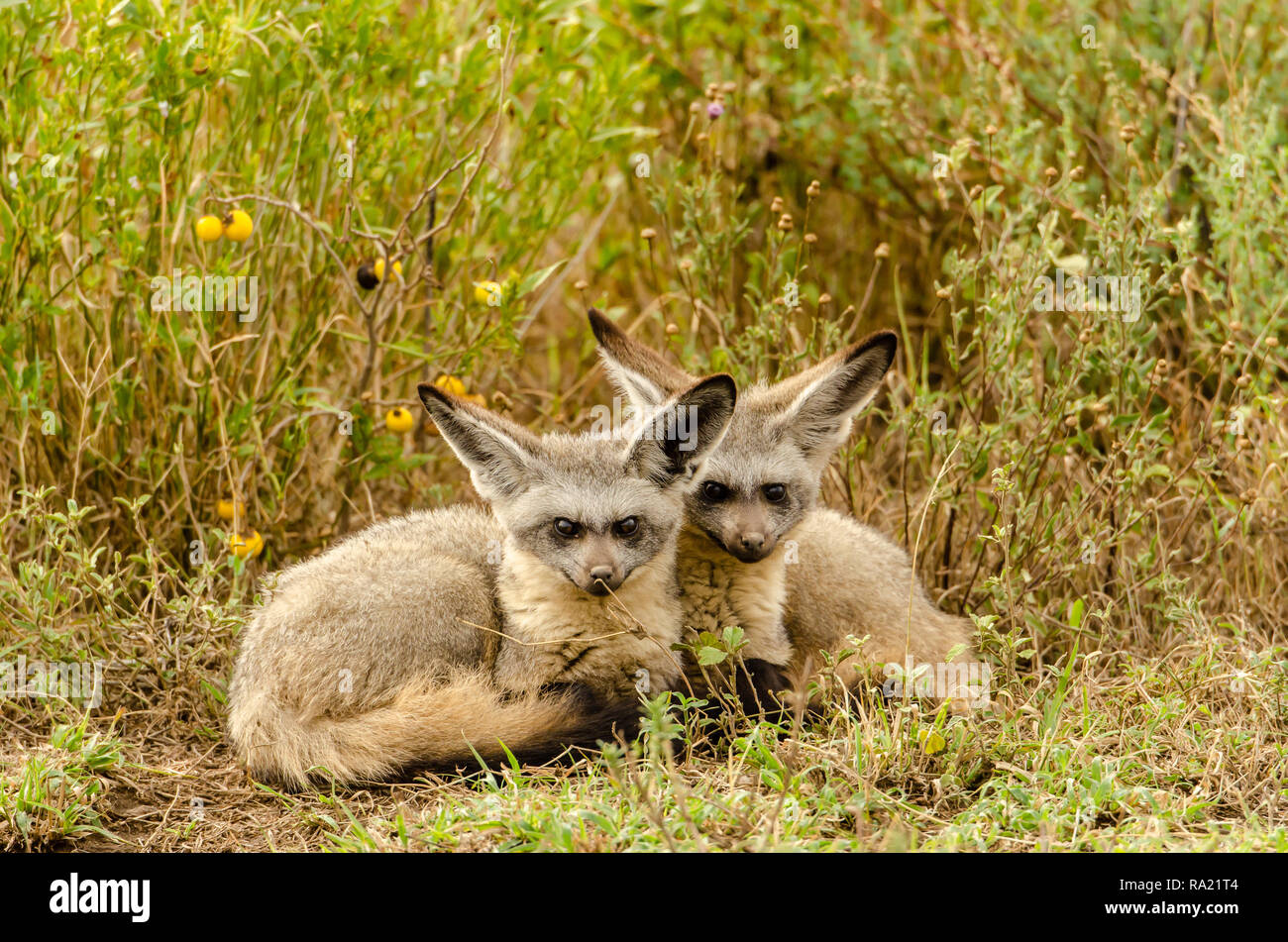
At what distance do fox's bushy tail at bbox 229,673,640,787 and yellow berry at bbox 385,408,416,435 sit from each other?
4.10 feet

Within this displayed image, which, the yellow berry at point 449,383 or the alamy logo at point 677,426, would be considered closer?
the alamy logo at point 677,426

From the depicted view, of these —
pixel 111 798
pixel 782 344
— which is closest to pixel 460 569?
pixel 111 798

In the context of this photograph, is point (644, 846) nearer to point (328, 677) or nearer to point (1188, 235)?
point (328, 677)

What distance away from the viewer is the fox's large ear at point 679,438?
3871 millimetres

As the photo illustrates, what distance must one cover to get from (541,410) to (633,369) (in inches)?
46.1

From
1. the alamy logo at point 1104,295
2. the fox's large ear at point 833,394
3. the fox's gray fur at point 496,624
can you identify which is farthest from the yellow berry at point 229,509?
the alamy logo at point 1104,295

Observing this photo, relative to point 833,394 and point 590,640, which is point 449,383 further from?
point 833,394

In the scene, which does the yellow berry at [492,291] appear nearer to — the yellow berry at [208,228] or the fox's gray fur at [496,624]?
the fox's gray fur at [496,624]

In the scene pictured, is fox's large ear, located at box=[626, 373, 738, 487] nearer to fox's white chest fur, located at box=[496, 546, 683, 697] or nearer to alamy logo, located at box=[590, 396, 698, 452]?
alamy logo, located at box=[590, 396, 698, 452]

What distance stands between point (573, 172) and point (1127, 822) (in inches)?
132

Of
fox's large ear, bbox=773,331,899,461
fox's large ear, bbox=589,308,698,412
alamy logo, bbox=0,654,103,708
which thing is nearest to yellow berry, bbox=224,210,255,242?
fox's large ear, bbox=589,308,698,412

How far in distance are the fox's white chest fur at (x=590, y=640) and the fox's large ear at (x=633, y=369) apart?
550mm
